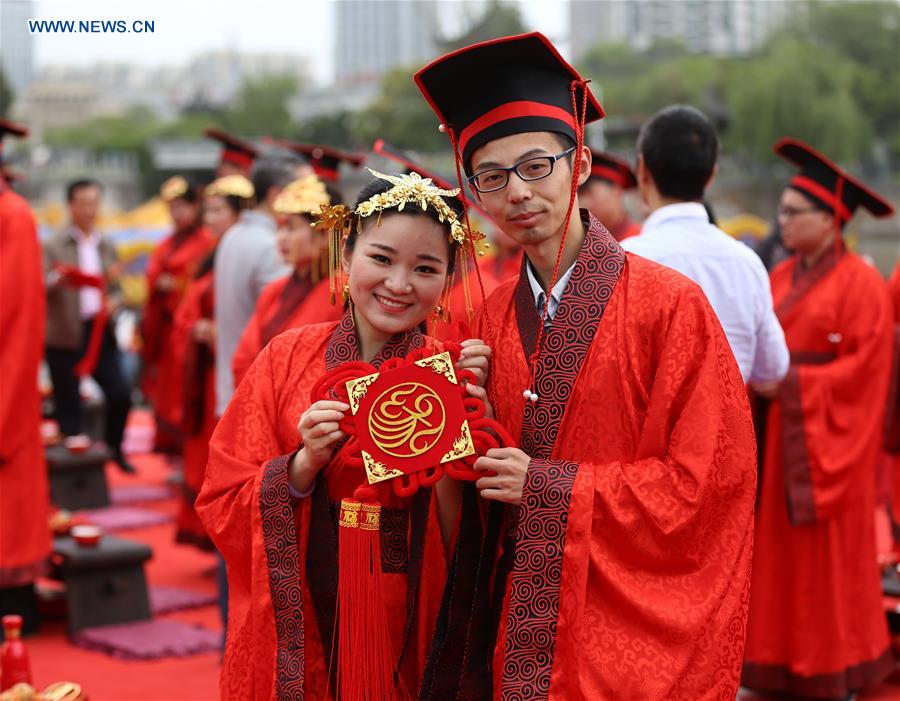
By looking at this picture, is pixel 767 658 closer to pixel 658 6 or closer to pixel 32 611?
pixel 32 611

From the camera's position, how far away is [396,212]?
2.56 m

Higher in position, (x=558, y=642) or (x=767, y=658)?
(x=558, y=642)

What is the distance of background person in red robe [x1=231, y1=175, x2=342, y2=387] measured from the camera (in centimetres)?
407

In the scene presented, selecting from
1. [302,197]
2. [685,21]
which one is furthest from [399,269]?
[685,21]

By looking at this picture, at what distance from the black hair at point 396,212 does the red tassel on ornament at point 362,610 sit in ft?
1.73

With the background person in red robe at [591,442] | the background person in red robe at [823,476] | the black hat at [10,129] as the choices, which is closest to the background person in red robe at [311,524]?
the background person in red robe at [591,442]

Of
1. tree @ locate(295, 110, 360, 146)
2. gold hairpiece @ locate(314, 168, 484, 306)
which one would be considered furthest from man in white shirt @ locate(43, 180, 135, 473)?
tree @ locate(295, 110, 360, 146)

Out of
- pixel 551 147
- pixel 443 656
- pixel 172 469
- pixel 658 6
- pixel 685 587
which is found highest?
pixel 658 6

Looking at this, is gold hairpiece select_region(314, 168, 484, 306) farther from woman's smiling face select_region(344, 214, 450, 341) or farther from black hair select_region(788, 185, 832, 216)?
black hair select_region(788, 185, 832, 216)

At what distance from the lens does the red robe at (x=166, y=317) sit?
784cm

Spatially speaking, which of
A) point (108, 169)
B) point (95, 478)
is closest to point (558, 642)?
point (95, 478)

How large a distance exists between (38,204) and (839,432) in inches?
2071

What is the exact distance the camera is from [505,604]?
2.40 metres

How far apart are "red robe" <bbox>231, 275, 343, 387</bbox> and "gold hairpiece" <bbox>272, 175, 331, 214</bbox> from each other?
0.24 m
